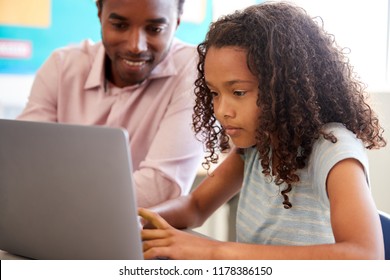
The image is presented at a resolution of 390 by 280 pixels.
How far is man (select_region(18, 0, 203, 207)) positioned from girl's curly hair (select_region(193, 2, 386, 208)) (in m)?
0.36

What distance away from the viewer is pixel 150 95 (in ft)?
5.27

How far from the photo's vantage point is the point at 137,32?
1465 mm

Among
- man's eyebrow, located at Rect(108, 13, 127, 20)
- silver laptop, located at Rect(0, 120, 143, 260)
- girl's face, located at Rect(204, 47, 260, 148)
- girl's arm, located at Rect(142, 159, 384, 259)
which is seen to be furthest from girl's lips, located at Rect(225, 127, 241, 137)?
man's eyebrow, located at Rect(108, 13, 127, 20)

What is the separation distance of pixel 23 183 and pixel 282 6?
22.3 inches

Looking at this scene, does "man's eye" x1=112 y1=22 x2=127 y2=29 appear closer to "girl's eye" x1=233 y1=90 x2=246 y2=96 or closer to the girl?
the girl

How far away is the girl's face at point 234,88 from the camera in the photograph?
3.49 feet

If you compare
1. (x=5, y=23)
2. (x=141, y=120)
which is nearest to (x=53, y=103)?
(x=141, y=120)

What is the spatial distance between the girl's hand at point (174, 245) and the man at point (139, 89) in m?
0.44

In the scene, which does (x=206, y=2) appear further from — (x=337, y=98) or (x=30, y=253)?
(x=30, y=253)

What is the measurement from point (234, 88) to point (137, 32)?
1.56 ft

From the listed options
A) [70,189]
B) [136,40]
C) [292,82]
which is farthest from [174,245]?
[136,40]

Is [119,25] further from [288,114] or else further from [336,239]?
[336,239]

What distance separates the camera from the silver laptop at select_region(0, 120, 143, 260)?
0.76 m

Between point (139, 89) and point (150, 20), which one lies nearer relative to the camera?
point (150, 20)
